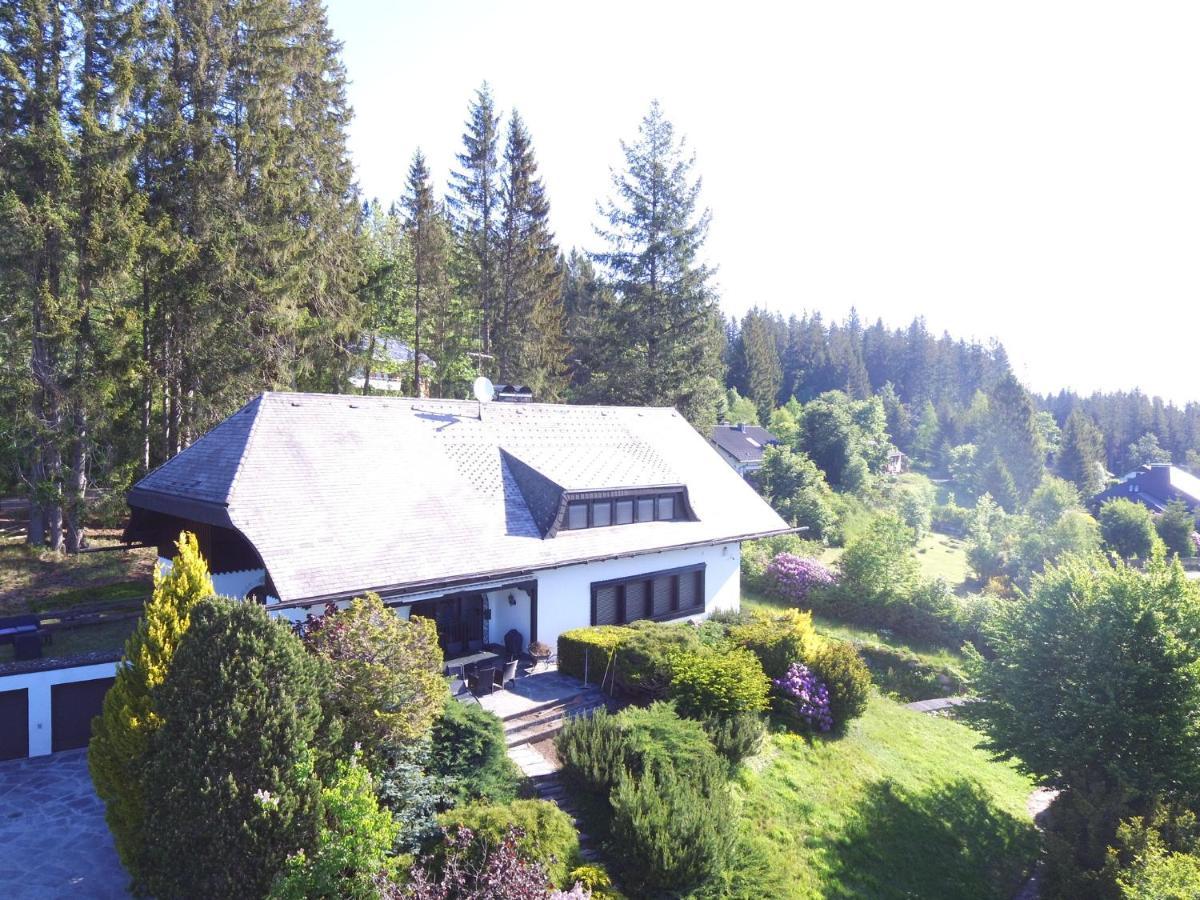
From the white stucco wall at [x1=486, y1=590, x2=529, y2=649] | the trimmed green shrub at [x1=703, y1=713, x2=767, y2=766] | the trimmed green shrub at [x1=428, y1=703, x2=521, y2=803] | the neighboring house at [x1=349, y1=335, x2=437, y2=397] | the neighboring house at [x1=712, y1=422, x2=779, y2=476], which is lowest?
the trimmed green shrub at [x1=703, y1=713, x2=767, y2=766]

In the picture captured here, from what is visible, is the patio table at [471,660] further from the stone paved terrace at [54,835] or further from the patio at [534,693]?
the stone paved terrace at [54,835]

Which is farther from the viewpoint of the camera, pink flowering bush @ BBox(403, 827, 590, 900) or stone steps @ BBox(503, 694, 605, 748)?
stone steps @ BBox(503, 694, 605, 748)

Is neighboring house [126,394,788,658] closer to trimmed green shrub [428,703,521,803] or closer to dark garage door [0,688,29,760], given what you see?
trimmed green shrub [428,703,521,803]

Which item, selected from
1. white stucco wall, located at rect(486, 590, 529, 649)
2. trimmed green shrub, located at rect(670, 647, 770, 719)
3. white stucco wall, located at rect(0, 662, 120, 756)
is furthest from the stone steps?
white stucco wall, located at rect(0, 662, 120, 756)

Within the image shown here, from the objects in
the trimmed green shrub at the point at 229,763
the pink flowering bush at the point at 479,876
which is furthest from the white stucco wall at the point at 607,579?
the trimmed green shrub at the point at 229,763

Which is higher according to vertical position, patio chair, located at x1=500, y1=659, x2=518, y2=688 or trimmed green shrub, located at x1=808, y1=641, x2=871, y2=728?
patio chair, located at x1=500, y1=659, x2=518, y2=688

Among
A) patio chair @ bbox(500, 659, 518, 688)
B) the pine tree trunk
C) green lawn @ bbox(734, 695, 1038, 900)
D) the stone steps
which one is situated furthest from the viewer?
the pine tree trunk
